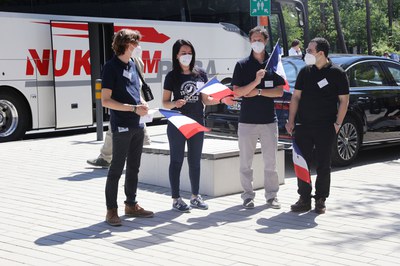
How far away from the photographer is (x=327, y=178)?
760 centimetres

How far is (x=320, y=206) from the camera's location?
7539mm

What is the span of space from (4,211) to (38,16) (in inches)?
294

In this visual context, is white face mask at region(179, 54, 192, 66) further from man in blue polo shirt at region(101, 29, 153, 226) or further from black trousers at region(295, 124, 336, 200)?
black trousers at region(295, 124, 336, 200)

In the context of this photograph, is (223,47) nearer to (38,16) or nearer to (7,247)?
(38,16)

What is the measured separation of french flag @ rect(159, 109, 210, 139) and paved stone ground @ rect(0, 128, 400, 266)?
889 millimetres

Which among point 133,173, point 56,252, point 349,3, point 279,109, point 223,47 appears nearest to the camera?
point 56,252

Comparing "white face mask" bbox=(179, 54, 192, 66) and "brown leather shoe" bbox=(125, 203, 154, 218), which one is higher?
"white face mask" bbox=(179, 54, 192, 66)

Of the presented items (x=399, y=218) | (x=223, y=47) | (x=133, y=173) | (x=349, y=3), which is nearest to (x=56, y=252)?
(x=133, y=173)

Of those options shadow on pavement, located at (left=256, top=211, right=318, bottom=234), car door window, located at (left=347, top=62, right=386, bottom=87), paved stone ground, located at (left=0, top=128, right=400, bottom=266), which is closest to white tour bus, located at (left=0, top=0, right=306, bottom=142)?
paved stone ground, located at (left=0, top=128, right=400, bottom=266)

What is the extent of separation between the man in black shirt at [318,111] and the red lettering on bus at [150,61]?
9084 millimetres

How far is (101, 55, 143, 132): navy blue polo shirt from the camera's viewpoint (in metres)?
6.74

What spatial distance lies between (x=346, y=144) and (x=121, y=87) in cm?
465

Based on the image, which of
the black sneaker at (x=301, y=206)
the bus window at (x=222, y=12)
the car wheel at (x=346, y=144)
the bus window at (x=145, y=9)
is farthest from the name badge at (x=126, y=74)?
the bus window at (x=222, y=12)

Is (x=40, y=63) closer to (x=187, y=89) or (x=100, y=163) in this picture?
(x=100, y=163)
